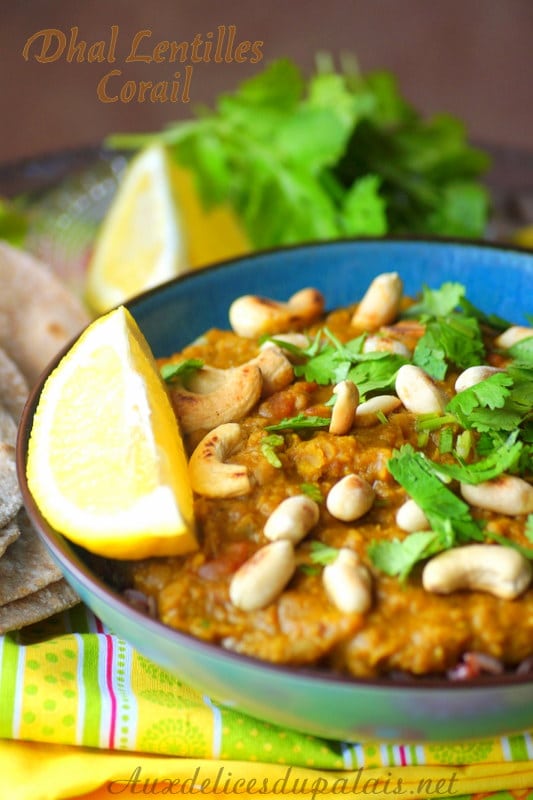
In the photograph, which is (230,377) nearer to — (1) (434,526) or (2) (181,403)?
(2) (181,403)

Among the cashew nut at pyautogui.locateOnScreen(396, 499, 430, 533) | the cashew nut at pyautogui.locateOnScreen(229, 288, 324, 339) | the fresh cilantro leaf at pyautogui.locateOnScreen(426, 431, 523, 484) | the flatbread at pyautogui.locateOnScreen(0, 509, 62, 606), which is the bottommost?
the flatbread at pyautogui.locateOnScreen(0, 509, 62, 606)

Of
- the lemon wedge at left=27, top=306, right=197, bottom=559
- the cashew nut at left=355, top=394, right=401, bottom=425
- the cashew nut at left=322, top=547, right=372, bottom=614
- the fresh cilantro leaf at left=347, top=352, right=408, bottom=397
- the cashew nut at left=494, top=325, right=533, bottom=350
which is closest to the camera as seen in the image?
the cashew nut at left=322, top=547, right=372, bottom=614

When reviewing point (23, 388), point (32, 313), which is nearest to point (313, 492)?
point (23, 388)

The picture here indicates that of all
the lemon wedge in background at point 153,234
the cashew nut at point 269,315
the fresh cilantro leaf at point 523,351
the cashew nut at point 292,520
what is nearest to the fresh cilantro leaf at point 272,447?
the cashew nut at point 292,520

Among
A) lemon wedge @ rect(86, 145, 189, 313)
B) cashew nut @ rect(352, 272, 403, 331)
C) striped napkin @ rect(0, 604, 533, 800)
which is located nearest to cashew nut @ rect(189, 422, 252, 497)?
striped napkin @ rect(0, 604, 533, 800)

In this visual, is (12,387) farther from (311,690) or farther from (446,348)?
(311,690)

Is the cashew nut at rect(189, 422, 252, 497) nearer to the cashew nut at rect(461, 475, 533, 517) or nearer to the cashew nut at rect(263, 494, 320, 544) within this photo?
the cashew nut at rect(263, 494, 320, 544)
